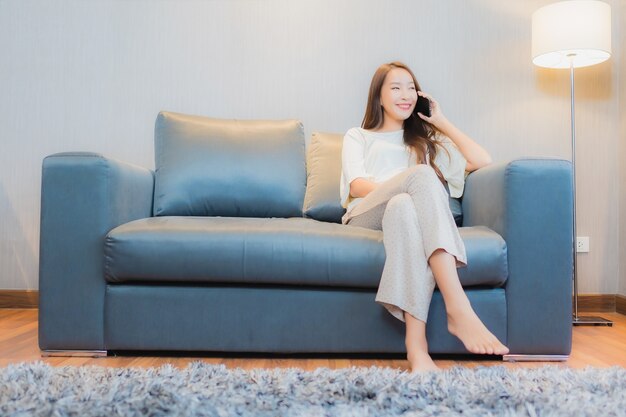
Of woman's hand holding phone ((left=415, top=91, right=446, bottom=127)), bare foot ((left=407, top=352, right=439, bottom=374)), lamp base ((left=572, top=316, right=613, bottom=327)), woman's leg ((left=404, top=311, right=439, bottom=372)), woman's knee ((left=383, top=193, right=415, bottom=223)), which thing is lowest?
lamp base ((left=572, top=316, right=613, bottom=327))

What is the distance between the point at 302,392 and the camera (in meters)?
1.21

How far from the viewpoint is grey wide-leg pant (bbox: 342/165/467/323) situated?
1.53 meters

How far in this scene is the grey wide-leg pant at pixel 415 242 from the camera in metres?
1.53

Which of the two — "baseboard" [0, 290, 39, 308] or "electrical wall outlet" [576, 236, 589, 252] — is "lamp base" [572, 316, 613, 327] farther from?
"baseboard" [0, 290, 39, 308]

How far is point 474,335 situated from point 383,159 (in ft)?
2.87

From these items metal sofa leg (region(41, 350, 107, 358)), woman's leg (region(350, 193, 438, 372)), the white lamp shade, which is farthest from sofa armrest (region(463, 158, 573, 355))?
metal sofa leg (region(41, 350, 107, 358))

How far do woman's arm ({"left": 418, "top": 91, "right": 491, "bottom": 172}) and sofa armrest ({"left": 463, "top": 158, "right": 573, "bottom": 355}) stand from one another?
16.5 inches

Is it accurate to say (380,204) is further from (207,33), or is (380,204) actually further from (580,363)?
(207,33)

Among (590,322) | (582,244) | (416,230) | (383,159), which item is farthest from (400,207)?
(582,244)

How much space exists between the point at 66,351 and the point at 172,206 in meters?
0.71

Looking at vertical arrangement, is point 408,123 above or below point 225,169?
above

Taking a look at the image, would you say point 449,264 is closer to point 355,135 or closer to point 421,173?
point 421,173

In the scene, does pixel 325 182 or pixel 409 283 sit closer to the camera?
pixel 409 283

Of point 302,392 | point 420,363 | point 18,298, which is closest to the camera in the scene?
point 302,392
